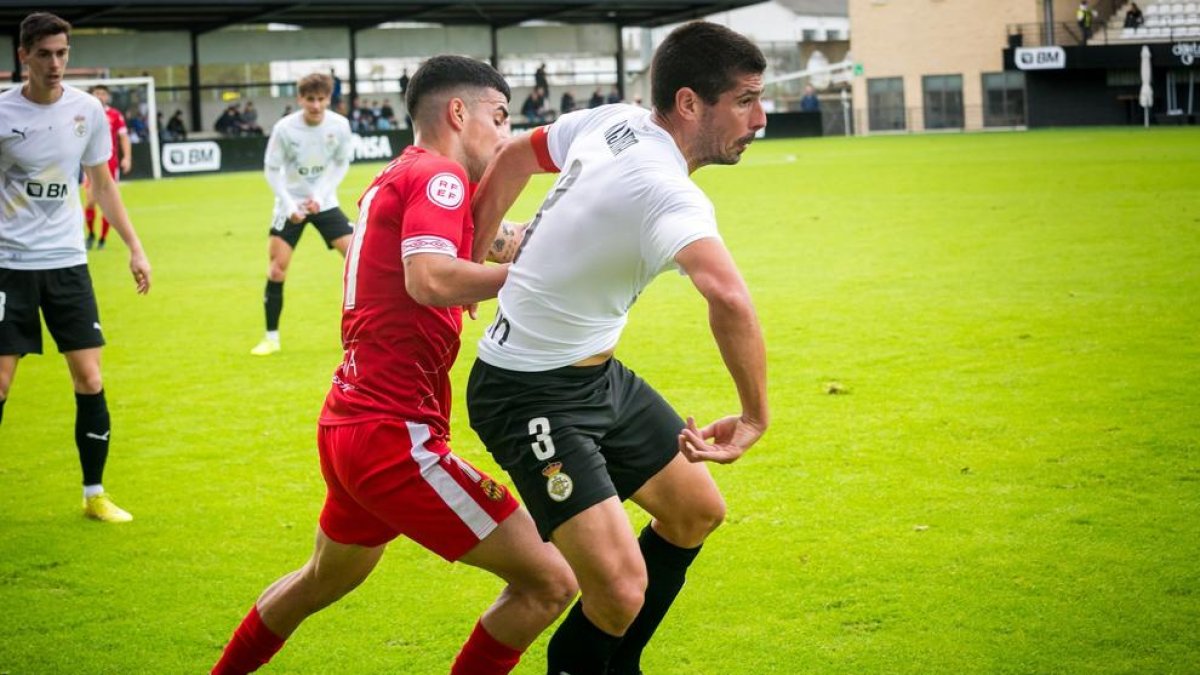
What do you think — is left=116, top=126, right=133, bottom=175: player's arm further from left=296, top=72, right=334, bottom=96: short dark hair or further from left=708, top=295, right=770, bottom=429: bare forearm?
left=708, top=295, right=770, bottom=429: bare forearm

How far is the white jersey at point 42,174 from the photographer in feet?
22.8

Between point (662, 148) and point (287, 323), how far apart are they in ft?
33.7

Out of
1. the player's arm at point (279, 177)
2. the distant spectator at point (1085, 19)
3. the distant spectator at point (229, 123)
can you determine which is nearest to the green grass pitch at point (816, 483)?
the player's arm at point (279, 177)

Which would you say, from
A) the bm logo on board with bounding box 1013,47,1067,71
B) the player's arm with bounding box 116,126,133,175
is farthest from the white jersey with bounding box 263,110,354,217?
the bm logo on board with bounding box 1013,47,1067,71

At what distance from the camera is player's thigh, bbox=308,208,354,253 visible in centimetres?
1241

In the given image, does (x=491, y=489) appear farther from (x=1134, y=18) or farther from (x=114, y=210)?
(x=1134, y=18)

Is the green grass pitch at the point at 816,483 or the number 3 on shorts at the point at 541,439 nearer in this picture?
the number 3 on shorts at the point at 541,439

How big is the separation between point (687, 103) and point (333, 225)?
8.91m

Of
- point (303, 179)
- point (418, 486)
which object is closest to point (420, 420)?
point (418, 486)

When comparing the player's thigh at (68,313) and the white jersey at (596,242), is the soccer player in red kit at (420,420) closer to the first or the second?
the white jersey at (596,242)

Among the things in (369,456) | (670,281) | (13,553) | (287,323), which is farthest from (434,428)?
(670,281)

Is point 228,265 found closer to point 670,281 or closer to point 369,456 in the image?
point 670,281

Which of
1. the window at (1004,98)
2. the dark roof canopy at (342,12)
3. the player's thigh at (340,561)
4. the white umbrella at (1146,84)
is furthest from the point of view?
the window at (1004,98)

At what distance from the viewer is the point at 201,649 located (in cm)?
524
